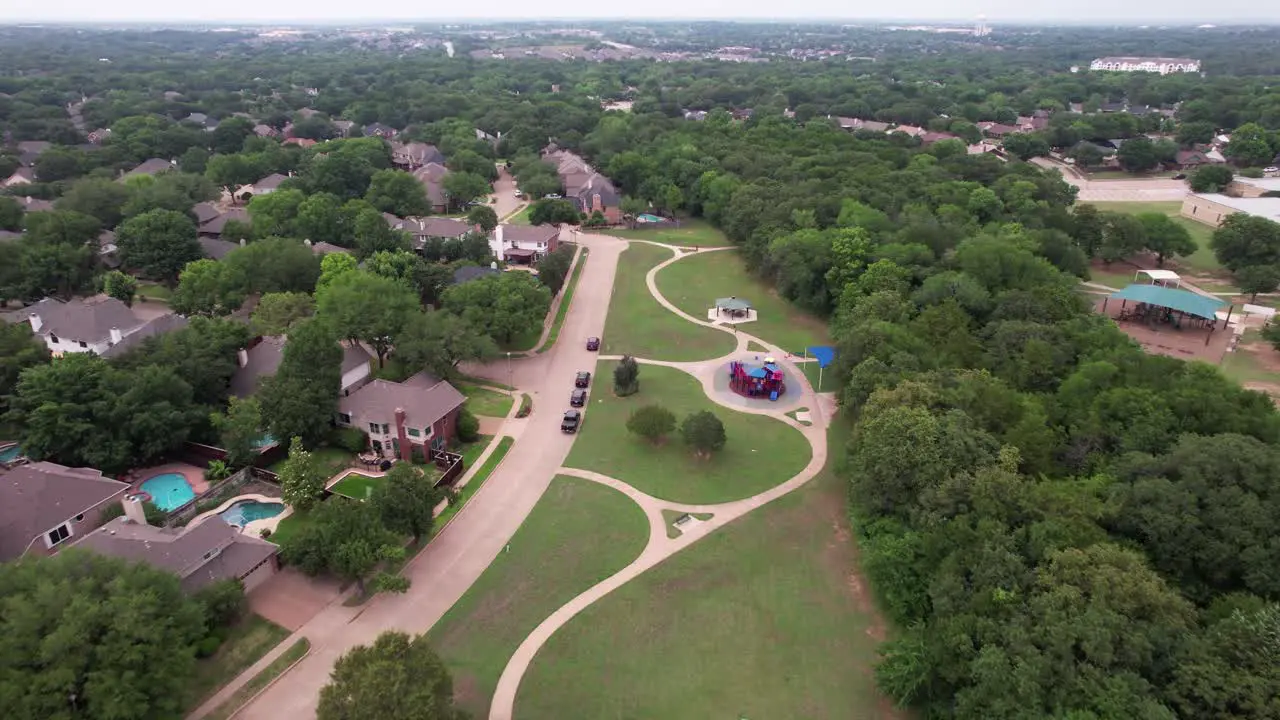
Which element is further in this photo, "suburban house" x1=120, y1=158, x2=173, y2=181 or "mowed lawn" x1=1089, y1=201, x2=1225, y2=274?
"suburban house" x1=120, y1=158, x2=173, y2=181

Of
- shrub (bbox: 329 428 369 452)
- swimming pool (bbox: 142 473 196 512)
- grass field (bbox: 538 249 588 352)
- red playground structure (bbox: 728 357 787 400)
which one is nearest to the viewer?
swimming pool (bbox: 142 473 196 512)

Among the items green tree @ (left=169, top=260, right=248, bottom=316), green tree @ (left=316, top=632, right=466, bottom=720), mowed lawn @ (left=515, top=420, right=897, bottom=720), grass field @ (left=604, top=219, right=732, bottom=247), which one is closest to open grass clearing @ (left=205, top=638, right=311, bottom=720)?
green tree @ (left=316, top=632, right=466, bottom=720)

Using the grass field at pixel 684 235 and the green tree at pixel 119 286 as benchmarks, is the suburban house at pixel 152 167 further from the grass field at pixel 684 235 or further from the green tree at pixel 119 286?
the grass field at pixel 684 235

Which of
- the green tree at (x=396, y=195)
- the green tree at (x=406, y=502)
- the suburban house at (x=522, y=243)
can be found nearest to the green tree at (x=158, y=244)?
the green tree at (x=396, y=195)

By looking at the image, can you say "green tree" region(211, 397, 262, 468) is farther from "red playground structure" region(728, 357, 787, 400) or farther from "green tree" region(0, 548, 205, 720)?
"red playground structure" region(728, 357, 787, 400)

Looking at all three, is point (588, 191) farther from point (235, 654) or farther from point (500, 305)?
point (235, 654)

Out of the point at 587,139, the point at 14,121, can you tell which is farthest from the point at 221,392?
the point at 14,121

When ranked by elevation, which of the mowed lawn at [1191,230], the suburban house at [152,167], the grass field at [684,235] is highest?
the suburban house at [152,167]
